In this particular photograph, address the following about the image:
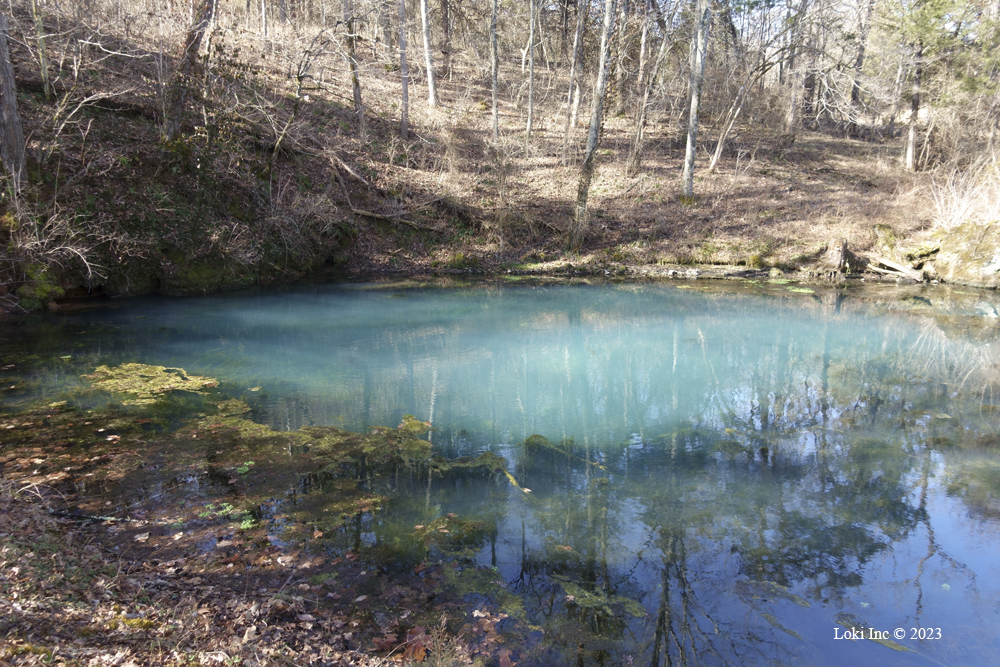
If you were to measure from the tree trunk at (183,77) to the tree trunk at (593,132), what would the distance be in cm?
1103

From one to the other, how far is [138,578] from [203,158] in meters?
15.1

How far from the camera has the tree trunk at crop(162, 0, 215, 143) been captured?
15070mm

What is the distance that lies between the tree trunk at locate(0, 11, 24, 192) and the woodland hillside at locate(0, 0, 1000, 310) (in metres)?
0.04

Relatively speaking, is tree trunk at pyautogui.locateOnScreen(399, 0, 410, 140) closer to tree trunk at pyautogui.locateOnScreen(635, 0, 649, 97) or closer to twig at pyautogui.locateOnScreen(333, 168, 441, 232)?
twig at pyautogui.locateOnScreen(333, 168, 441, 232)

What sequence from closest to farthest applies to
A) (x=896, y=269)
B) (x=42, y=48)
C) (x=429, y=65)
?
(x=42, y=48), (x=896, y=269), (x=429, y=65)

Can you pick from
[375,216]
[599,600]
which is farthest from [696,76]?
[599,600]

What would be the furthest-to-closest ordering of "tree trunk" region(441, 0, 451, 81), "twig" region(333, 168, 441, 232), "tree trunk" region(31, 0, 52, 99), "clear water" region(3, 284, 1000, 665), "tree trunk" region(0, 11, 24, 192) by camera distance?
"tree trunk" region(441, 0, 451, 81)
"twig" region(333, 168, 441, 232)
"tree trunk" region(31, 0, 52, 99)
"tree trunk" region(0, 11, 24, 192)
"clear water" region(3, 284, 1000, 665)

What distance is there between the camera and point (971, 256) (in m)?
17.4

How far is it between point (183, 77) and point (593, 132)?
38.8ft

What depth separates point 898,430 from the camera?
7.76 metres


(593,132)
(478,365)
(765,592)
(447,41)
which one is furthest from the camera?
(447,41)

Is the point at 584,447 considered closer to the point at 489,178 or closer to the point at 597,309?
the point at 597,309

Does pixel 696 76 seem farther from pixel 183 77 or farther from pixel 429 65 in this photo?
pixel 183 77

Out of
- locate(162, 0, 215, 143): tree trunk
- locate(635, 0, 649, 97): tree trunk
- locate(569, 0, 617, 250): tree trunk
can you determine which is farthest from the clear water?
locate(635, 0, 649, 97): tree trunk
